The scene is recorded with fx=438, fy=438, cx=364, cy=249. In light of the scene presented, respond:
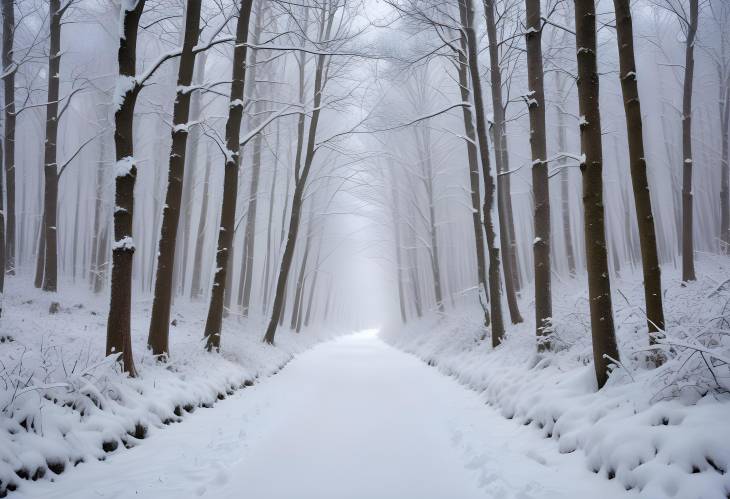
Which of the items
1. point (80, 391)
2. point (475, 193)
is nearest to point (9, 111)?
point (80, 391)

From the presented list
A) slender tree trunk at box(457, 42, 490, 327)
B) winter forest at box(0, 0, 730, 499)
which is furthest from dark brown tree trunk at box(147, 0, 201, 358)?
slender tree trunk at box(457, 42, 490, 327)

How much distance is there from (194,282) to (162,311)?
44.6 feet

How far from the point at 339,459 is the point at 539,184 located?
6.21 meters

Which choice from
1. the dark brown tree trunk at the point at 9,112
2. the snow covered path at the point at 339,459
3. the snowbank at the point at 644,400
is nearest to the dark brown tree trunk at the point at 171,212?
the snow covered path at the point at 339,459

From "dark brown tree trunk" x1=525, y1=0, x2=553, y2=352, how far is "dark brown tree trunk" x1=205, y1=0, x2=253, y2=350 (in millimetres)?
6555

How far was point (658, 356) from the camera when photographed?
16.2 feet

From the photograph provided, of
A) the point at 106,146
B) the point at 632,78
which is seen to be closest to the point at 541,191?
the point at 632,78

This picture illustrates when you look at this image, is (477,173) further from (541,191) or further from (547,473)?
(547,473)

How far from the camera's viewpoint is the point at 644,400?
4.13 meters

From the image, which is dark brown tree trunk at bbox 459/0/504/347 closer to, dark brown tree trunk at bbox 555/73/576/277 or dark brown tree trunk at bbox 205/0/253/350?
dark brown tree trunk at bbox 205/0/253/350

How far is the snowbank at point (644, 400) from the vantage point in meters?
3.06

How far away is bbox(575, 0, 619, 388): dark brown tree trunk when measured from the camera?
5.23 meters

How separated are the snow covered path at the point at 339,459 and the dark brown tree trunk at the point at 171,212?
82.1 inches

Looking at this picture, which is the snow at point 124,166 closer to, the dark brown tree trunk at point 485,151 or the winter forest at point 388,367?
the winter forest at point 388,367
